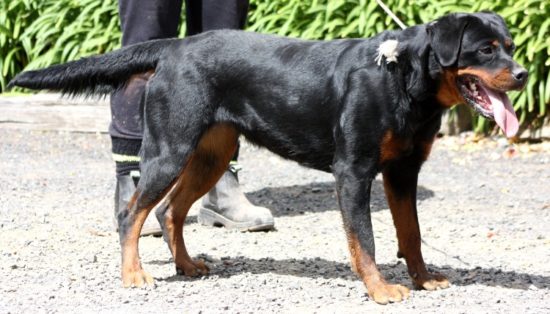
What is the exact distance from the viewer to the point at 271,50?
4.68 metres

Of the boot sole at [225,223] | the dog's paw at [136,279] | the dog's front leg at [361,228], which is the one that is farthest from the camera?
the boot sole at [225,223]

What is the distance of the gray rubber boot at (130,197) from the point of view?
5.68 m

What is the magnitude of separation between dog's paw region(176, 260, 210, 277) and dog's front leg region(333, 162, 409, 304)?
84 centimetres

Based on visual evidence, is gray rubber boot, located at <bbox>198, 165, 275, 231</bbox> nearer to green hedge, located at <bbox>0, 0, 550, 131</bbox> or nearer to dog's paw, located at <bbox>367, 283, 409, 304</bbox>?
dog's paw, located at <bbox>367, 283, 409, 304</bbox>

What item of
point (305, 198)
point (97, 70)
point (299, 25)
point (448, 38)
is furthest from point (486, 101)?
point (299, 25)

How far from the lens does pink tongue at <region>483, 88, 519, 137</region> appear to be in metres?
4.23

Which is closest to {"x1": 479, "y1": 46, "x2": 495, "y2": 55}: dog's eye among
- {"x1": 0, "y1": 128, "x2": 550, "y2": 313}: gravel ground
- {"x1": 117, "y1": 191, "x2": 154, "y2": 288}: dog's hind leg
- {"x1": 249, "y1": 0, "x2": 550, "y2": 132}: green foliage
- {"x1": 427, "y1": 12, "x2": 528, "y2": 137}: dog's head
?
{"x1": 427, "y1": 12, "x2": 528, "y2": 137}: dog's head

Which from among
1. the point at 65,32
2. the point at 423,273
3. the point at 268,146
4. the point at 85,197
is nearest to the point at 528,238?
the point at 423,273

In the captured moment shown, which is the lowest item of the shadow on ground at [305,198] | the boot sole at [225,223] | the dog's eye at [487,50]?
the shadow on ground at [305,198]

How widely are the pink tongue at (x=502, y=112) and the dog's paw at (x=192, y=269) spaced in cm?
157

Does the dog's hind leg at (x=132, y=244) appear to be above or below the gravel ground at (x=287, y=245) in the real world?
above

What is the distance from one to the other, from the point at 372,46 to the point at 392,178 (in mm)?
616

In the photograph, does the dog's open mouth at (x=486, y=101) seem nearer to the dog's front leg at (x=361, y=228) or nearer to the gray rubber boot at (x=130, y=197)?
the dog's front leg at (x=361, y=228)

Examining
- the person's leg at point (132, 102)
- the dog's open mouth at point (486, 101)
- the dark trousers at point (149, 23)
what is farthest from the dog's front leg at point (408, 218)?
the dark trousers at point (149, 23)
